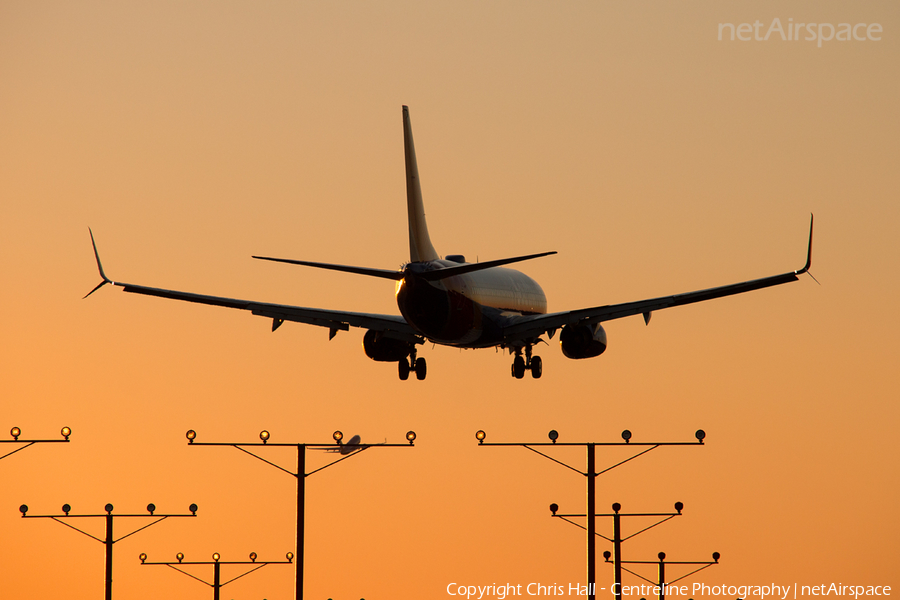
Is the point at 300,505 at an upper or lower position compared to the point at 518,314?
lower

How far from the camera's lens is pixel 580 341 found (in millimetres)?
75875

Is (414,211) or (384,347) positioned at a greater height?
(414,211)

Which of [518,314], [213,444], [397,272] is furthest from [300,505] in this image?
[518,314]

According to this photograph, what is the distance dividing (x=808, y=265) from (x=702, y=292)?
550 cm

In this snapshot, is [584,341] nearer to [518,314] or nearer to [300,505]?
[518,314]

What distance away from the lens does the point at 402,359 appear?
252ft

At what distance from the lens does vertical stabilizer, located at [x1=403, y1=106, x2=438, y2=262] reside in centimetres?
7050

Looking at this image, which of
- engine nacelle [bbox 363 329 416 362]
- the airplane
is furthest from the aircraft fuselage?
engine nacelle [bbox 363 329 416 362]

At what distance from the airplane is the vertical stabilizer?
4cm

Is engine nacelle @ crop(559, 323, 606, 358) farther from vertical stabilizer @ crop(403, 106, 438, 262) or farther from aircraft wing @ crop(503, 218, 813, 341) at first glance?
vertical stabilizer @ crop(403, 106, 438, 262)

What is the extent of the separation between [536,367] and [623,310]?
6.53m

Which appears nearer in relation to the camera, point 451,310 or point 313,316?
point 451,310

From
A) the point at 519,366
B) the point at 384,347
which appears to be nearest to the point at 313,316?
the point at 384,347

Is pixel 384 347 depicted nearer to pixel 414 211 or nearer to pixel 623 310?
pixel 414 211
